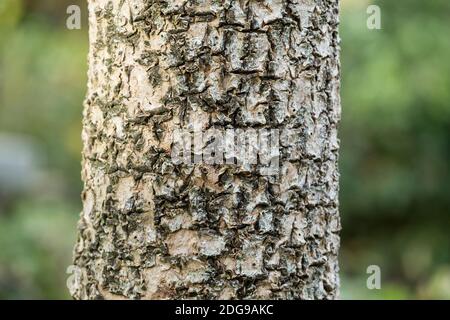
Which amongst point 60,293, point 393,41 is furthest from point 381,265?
point 60,293

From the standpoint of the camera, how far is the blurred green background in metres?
5.83

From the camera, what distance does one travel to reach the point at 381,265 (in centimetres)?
638

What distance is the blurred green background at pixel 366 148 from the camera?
583 cm

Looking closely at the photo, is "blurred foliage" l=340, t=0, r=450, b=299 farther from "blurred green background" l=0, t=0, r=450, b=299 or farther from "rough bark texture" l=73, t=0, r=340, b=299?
"rough bark texture" l=73, t=0, r=340, b=299

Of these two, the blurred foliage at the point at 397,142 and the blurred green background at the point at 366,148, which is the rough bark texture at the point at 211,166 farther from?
the blurred foliage at the point at 397,142

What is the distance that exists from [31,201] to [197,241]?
18.1 feet

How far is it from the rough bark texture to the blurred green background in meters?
3.61

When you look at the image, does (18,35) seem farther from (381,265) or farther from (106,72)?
(106,72)

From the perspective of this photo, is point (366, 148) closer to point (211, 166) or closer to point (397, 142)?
point (397, 142)

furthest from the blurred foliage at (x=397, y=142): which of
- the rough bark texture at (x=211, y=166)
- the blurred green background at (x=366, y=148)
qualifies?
the rough bark texture at (x=211, y=166)

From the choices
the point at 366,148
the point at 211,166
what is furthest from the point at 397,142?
the point at 211,166

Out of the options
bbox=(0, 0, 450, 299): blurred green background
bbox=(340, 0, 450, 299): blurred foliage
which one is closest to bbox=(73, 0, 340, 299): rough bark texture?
bbox=(0, 0, 450, 299): blurred green background

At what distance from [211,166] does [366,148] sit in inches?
204

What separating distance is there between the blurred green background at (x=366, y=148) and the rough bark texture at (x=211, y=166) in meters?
3.61
